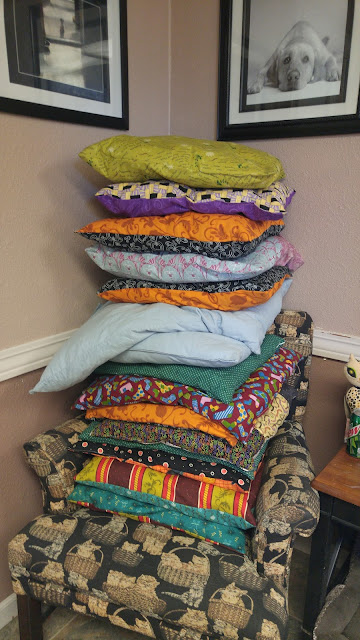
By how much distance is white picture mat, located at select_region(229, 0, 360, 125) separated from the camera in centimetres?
138

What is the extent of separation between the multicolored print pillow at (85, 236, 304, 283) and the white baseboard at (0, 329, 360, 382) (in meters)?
0.31

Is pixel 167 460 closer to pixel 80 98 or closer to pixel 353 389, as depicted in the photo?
pixel 353 389

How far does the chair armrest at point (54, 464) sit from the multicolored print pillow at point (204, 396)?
12 cm

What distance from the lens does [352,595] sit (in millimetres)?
1550

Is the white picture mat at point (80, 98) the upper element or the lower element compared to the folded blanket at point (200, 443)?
upper

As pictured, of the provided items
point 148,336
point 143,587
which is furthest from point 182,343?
point 143,587

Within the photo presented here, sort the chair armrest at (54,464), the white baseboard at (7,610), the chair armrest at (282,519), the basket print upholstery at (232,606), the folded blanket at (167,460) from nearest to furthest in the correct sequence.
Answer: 1. the basket print upholstery at (232,606)
2. the chair armrest at (282,519)
3. the folded blanket at (167,460)
4. the chair armrest at (54,464)
5. the white baseboard at (7,610)

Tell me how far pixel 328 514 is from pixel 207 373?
50 cm

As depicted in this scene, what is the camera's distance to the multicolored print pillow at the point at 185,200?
4.06 ft

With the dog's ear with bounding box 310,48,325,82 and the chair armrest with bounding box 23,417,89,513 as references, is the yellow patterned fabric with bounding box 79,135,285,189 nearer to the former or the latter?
the dog's ear with bounding box 310,48,325,82

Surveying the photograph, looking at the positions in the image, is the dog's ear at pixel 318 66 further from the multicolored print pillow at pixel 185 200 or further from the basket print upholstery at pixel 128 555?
the basket print upholstery at pixel 128 555

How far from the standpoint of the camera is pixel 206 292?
126 cm

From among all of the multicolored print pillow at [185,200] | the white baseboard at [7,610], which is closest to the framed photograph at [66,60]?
the multicolored print pillow at [185,200]

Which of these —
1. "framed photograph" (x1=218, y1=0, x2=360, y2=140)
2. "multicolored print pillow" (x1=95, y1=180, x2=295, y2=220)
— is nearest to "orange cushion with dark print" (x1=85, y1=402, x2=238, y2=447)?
"multicolored print pillow" (x1=95, y1=180, x2=295, y2=220)
